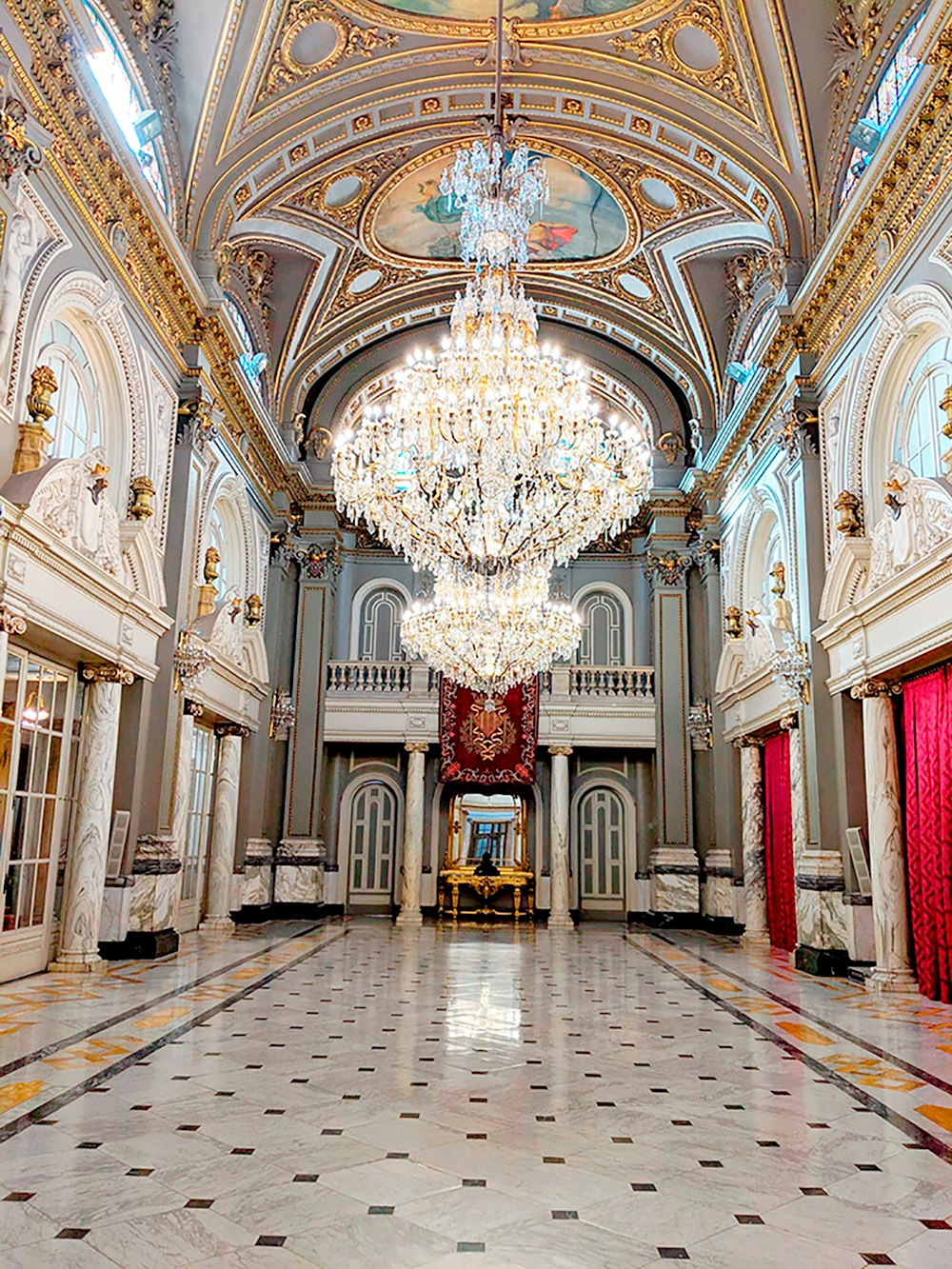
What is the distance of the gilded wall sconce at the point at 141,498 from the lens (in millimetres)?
9906

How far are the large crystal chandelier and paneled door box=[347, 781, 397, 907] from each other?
8.32 m

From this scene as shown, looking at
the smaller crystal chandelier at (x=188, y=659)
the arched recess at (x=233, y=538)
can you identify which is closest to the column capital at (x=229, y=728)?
the arched recess at (x=233, y=538)

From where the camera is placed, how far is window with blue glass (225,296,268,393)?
13680 mm

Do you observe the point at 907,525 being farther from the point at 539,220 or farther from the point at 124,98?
the point at 124,98

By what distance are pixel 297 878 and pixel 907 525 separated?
11.0 m

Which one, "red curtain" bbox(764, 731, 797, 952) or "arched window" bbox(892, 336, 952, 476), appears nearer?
"arched window" bbox(892, 336, 952, 476)

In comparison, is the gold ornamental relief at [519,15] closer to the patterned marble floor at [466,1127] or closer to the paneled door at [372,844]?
the patterned marble floor at [466,1127]

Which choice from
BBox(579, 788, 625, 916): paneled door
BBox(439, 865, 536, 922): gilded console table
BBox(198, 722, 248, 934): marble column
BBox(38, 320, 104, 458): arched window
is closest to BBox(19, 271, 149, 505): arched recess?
BBox(38, 320, 104, 458): arched window

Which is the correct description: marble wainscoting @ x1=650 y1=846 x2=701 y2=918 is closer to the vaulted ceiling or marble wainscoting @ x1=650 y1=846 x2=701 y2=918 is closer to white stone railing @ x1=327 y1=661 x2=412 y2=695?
white stone railing @ x1=327 y1=661 x2=412 y2=695

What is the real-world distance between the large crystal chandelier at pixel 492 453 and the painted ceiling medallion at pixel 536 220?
4060mm

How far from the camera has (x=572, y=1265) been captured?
10.2 feet

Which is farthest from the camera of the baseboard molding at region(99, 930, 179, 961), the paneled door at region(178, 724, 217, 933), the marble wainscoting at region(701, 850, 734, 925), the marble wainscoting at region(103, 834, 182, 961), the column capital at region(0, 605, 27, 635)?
the marble wainscoting at region(701, 850, 734, 925)

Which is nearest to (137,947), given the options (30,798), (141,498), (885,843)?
(30,798)

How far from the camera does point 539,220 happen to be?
556 inches
